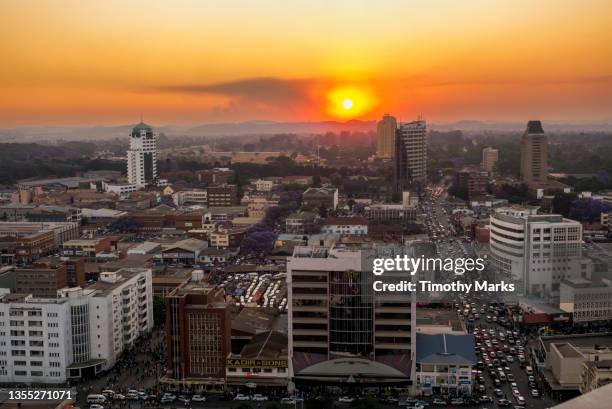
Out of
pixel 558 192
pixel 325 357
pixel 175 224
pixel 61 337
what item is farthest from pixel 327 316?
pixel 558 192

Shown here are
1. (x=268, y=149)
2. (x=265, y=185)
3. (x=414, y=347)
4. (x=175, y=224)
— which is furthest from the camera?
(x=268, y=149)

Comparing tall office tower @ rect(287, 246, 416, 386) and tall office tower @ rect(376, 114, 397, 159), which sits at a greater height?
tall office tower @ rect(376, 114, 397, 159)

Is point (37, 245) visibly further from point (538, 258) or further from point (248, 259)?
point (538, 258)

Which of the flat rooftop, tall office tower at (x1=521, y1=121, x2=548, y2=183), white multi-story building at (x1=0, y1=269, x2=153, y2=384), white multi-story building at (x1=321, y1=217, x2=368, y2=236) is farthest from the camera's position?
tall office tower at (x1=521, y1=121, x2=548, y2=183)

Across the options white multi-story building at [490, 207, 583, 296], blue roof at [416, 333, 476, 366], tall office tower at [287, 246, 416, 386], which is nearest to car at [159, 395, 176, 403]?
tall office tower at [287, 246, 416, 386]

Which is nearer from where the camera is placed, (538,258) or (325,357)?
(325,357)

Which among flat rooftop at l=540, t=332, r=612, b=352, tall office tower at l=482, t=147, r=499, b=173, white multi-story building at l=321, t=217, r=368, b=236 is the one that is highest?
tall office tower at l=482, t=147, r=499, b=173

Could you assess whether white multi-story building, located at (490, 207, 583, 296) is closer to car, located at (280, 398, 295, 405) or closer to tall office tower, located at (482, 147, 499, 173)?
car, located at (280, 398, 295, 405)
